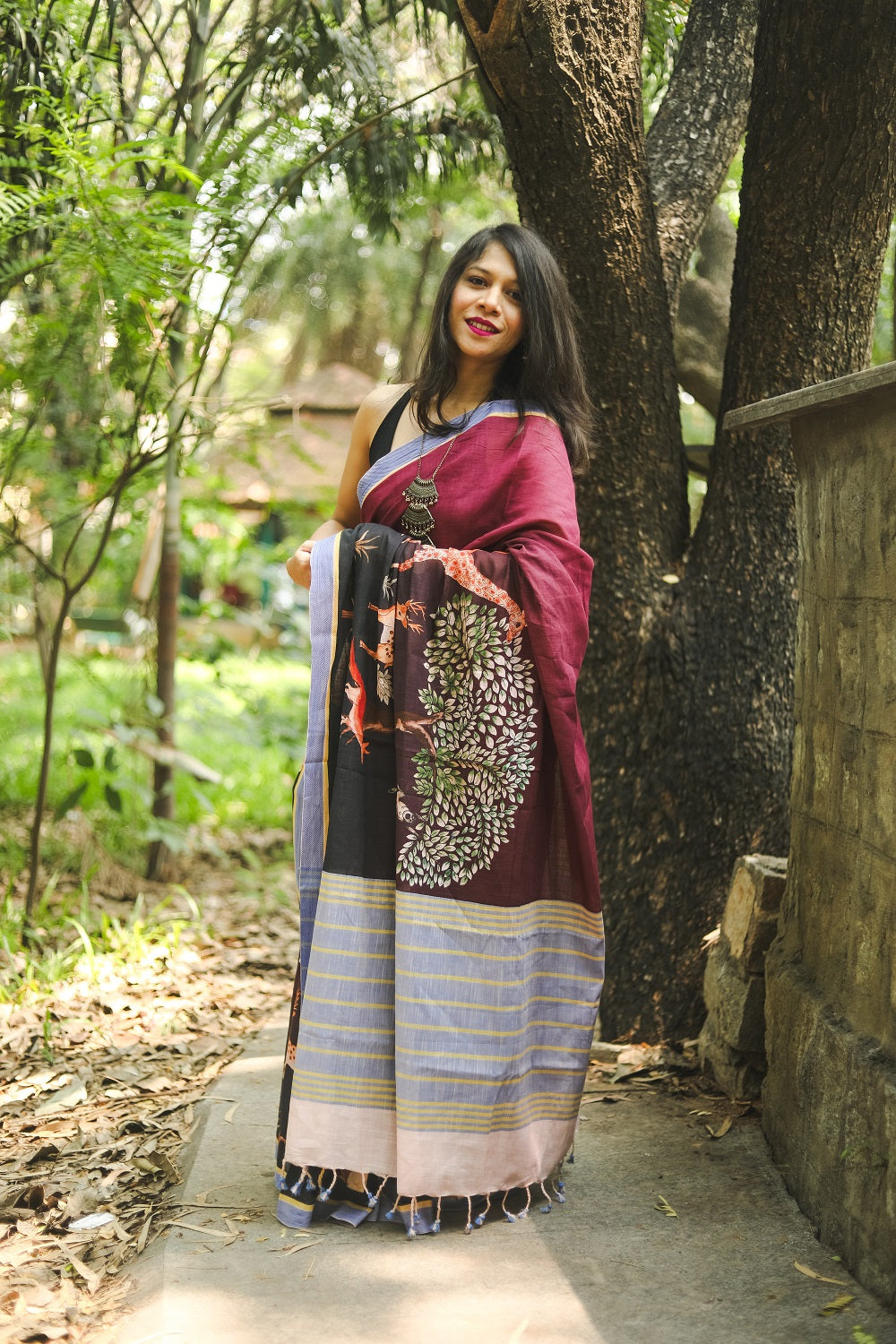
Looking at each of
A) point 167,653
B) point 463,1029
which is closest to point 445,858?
point 463,1029

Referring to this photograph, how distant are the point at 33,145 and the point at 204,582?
4.81m

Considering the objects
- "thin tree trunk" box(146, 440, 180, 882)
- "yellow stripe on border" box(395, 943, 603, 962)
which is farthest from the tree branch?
"thin tree trunk" box(146, 440, 180, 882)

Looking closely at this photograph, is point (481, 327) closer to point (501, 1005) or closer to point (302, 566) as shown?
point (302, 566)

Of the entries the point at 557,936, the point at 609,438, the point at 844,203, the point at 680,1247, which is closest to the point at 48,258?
the point at 609,438

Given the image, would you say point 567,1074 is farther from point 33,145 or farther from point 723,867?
point 33,145

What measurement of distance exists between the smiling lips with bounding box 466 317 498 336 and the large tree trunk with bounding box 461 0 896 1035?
0.58 m

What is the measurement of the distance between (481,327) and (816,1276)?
6.05 ft

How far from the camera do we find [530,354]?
241 cm

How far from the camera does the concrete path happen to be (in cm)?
178

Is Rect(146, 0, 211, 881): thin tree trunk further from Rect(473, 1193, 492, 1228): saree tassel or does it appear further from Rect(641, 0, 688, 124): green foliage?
Rect(473, 1193, 492, 1228): saree tassel

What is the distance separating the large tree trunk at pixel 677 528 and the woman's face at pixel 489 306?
525mm

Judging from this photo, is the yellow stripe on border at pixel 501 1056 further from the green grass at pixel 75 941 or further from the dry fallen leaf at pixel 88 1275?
the green grass at pixel 75 941

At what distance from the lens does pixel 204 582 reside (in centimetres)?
797

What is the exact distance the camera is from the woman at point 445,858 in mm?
2133
